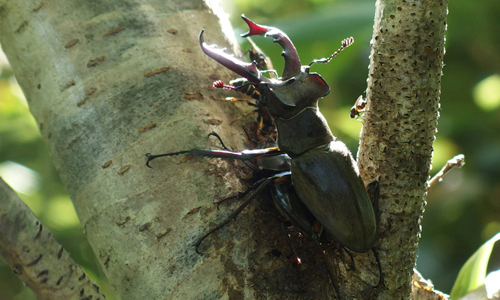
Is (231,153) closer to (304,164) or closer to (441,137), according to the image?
(304,164)

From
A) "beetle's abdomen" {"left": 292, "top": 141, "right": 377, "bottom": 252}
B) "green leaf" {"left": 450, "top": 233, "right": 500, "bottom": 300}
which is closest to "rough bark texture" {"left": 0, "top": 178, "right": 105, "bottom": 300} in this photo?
"beetle's abdomen" {"left": 292, "top": 141, "right": 377, "bottom": 252}

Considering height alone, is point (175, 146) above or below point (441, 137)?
above

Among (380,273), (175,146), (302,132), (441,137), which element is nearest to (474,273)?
(380,273)

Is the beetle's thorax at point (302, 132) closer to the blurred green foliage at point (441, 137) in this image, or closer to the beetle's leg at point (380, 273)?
the beetle's leg at point (380, 273)

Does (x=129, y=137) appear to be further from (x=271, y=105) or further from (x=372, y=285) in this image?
(x=372, y=285)

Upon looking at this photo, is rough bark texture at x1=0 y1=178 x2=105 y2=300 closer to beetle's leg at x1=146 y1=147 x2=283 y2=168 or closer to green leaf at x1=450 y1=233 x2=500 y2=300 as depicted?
beetle's leg at x1=146 y1=147 x2=283 y2=168

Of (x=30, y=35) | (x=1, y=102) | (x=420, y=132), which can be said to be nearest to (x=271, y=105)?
(x=420, y=132)
